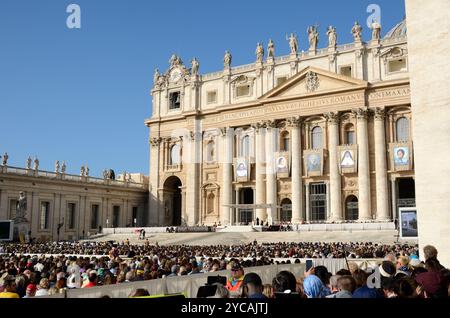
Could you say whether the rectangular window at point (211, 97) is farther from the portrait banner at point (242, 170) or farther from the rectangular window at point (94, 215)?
the rectangular window at point (94, 215)

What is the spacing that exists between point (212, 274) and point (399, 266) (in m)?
4.32

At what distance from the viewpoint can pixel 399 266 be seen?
11.5 meters

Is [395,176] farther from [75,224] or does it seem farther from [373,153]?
[75,224]

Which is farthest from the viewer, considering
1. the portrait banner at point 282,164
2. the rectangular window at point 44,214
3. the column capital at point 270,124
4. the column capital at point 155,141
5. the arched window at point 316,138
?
the column capital at point 155,141

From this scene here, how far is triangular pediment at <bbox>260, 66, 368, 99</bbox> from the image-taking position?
51.6 metres

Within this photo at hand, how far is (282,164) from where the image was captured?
5497cm

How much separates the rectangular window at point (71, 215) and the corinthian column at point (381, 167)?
33271 millimetres

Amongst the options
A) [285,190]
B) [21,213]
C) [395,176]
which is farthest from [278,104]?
[21,213]

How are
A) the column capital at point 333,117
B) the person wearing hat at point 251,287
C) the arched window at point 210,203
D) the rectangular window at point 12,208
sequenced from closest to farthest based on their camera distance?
1. the person wearing hat at point 251,287
2. the rectangular window at point 12,208
3. the column capital at point 333,117
4. the arched window at point 210,203

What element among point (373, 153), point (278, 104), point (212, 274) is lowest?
point (212, 274)

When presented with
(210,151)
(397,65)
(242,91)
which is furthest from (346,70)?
(210,151)

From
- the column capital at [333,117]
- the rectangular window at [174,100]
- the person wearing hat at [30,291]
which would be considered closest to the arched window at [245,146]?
the column capital at [333,117]

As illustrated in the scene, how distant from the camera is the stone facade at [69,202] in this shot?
50.1 metres
